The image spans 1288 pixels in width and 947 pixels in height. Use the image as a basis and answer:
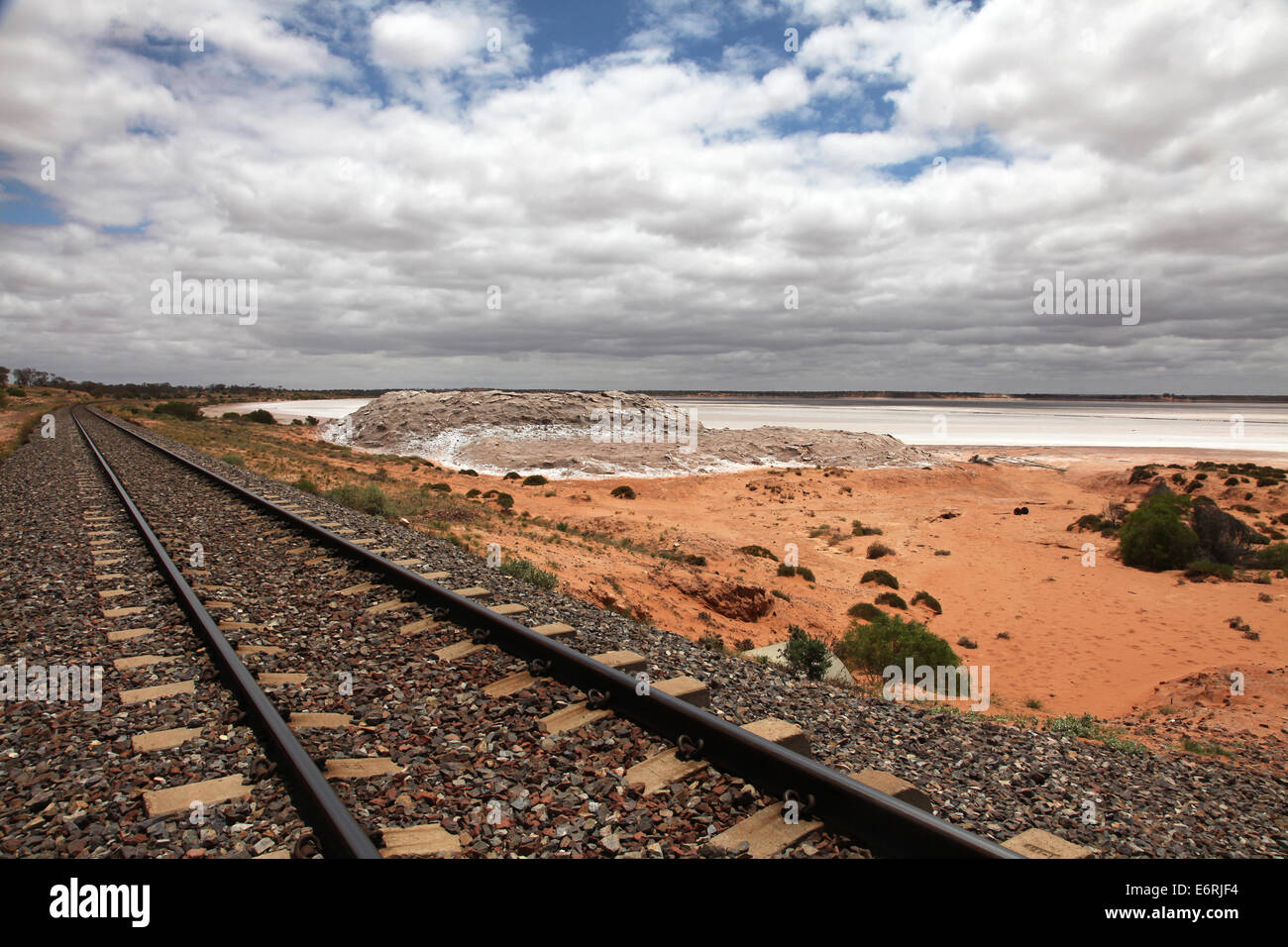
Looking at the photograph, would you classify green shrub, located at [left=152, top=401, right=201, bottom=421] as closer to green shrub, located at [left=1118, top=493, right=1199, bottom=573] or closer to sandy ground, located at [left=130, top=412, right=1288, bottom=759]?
sandy ground, located at [left=130, top=412, right=1288, bottom=759]

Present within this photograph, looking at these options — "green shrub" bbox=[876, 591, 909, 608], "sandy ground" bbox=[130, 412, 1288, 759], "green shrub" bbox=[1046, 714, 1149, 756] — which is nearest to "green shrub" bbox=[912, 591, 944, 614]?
"sandy ground" bbox=[130, 412, 1288, 759]

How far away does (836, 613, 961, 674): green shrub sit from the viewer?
13242 mm

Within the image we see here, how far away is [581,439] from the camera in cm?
4691

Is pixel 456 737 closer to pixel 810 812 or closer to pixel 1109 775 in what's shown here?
pixel 810 812

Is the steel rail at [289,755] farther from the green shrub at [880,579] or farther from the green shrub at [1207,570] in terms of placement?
the green shrub at [1207,570]

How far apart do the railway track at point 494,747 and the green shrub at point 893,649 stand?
795 cm

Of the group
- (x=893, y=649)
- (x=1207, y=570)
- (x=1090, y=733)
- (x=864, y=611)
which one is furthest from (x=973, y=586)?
(x=1090, y=733)

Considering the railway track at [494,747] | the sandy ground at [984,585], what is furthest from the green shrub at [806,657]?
the railway track at [494,747]

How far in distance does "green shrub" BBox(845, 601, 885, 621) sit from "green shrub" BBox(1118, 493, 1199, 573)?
1225cm

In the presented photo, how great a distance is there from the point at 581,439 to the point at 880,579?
2865 centimetres

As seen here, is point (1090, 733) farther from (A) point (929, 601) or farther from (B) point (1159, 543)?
(B) point (1159, 543)

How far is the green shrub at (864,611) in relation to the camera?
17.3 meters

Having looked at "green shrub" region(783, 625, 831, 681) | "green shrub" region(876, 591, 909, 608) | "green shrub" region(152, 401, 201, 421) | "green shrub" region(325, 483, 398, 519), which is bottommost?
"green shrub" region(876, 591, 909, 608)

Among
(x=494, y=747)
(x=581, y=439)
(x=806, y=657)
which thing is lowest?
(x=806, y=657)
